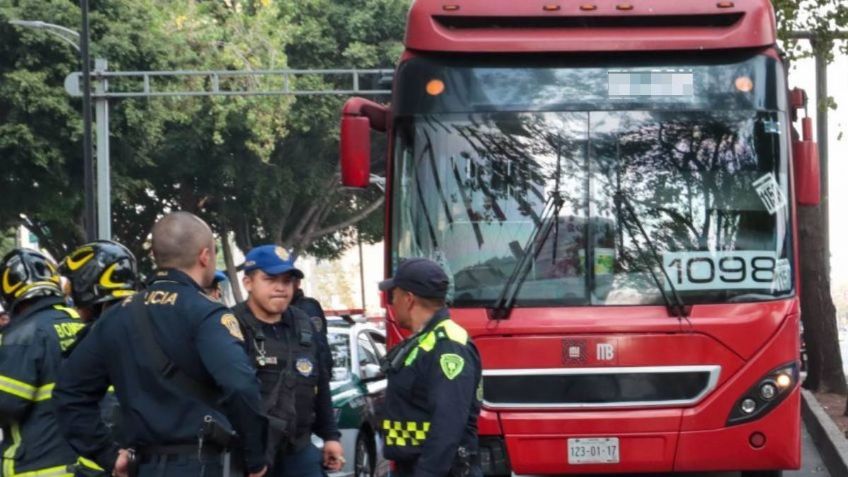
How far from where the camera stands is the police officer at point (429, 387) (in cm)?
628

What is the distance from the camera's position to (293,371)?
25.0 feet

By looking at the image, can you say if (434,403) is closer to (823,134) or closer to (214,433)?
(214,433)

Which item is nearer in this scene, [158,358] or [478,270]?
[158,358]

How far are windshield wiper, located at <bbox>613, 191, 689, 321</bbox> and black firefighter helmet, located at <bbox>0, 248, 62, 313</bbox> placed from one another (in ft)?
13.8

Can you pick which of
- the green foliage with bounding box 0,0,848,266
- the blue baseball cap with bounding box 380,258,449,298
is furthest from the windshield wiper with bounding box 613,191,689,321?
the green foliage with bounding box 0,0,848,266

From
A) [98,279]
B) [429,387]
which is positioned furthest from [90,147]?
[429,387]

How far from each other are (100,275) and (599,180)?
4102 millimetres

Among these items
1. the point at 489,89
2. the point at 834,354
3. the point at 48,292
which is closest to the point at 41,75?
the point at 834,354

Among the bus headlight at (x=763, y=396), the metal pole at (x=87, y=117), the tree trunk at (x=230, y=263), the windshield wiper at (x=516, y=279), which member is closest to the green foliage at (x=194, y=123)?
the tree trunk at (x=230, y=263)

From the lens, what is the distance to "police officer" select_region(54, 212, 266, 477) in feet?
19.2

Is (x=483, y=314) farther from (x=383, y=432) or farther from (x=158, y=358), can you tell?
(x=158, y=358)

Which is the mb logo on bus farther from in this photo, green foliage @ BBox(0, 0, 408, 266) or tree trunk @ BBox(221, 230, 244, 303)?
tree trunk @ BBox(221, 230, 244, 303)

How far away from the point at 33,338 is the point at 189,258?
107cm

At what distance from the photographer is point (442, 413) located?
20.6 ft
